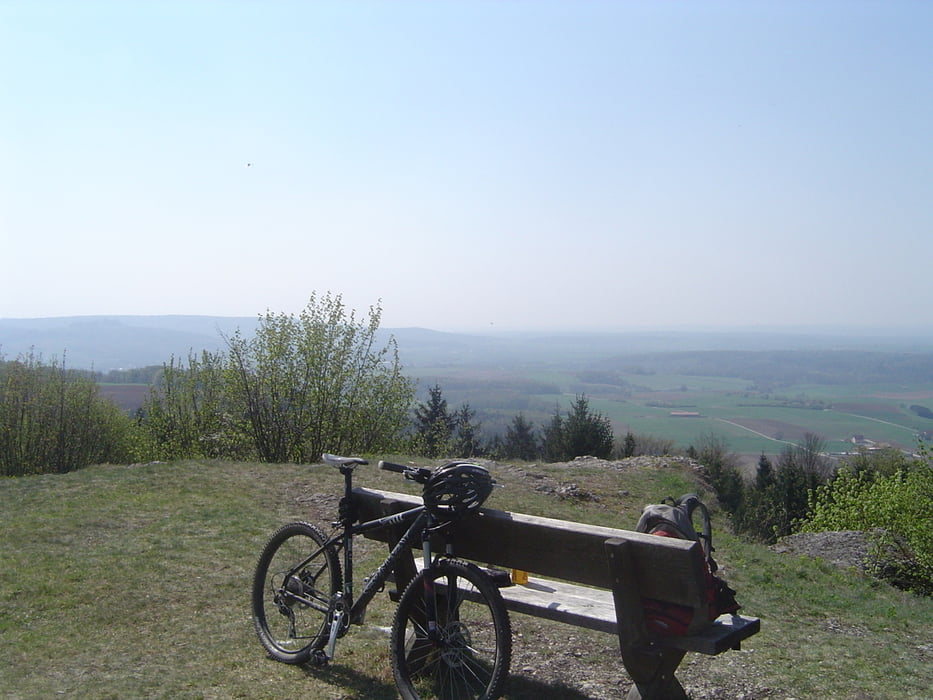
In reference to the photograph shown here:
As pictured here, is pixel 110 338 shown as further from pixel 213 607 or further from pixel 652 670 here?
pixel 652 670

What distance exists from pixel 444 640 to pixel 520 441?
38696 millimetres

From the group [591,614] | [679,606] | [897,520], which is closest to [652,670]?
[679,606]

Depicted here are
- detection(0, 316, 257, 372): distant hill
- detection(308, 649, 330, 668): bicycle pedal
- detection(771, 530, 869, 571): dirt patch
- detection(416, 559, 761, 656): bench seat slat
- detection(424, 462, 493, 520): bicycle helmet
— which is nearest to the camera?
detection(416, 559, 761, 656): bench seat slat

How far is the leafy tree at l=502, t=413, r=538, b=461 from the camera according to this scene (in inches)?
1578

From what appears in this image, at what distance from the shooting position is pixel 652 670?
344cm

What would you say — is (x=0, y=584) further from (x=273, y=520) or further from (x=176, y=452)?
(x=176, y=452)

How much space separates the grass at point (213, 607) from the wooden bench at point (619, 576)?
736 mm

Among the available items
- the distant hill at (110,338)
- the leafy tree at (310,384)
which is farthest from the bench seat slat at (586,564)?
the distant hill at (110,338)

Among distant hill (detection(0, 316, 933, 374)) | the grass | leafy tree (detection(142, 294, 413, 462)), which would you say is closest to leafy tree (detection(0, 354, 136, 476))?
leafy tree (detection(142, 294, 413, 462))

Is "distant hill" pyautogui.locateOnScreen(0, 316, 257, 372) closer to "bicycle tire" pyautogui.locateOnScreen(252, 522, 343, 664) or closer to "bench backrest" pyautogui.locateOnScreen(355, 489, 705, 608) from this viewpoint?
"bicycle tire" pyautogui.locateOnScreen(252, 522, 343, 664)

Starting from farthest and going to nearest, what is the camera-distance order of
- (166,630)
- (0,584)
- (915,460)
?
(915,460), (0,584), (166,630)

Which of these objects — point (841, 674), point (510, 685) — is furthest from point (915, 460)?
point (510, 685)

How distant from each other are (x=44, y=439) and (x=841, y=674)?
2628 cm

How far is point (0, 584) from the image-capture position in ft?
21.0
